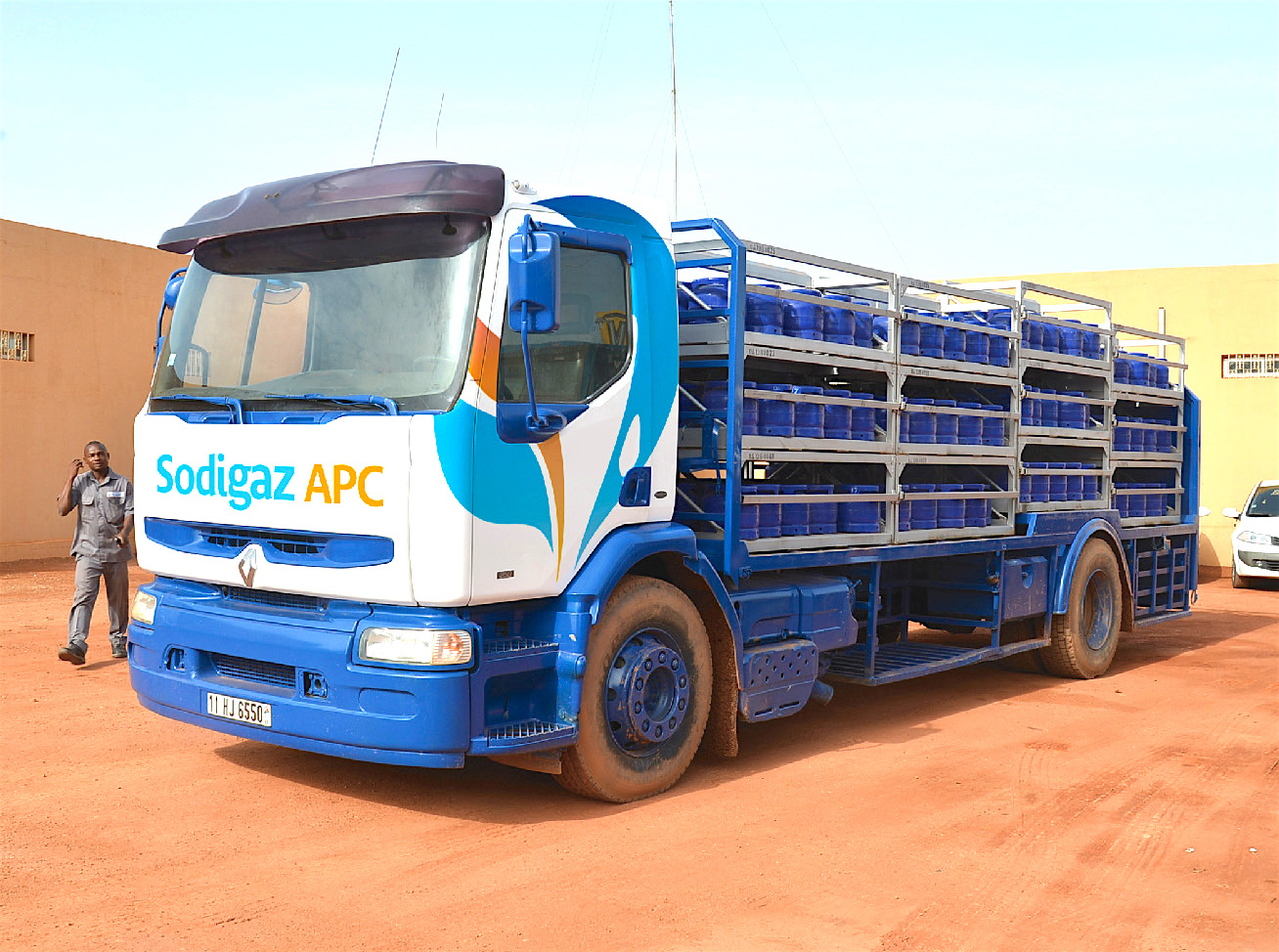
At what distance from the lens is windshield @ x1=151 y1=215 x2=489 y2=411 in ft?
18.1

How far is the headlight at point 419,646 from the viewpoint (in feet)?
17.7

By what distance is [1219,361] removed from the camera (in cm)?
1964

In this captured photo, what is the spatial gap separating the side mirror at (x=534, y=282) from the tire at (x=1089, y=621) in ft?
21.2

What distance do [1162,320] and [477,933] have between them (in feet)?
55.8

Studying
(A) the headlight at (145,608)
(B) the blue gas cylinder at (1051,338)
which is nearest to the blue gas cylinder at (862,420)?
(B) the blue gas cylinder at (1051,338)

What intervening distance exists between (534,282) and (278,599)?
1.96 meters

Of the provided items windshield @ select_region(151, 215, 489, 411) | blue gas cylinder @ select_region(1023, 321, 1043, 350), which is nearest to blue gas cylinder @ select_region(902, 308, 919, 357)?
blue gas cylinder @ select_region(1023, 321, 1043, 350)

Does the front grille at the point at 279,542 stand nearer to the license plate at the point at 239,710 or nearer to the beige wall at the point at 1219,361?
the license plate at the point at 239,710

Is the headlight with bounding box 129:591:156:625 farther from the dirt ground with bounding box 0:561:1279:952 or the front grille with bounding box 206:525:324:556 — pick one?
the dirt ground with bounding box 0:561:1279:952

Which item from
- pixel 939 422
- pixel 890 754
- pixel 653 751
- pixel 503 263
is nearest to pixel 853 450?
pixel 939 422

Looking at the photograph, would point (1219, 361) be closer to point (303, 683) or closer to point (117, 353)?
point (117, 353)

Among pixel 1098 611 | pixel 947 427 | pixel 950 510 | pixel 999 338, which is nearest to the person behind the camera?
pixel 947 427

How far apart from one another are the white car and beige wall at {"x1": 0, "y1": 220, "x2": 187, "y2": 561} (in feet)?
50.4

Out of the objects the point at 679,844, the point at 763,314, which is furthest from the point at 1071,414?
the point at 679,844
